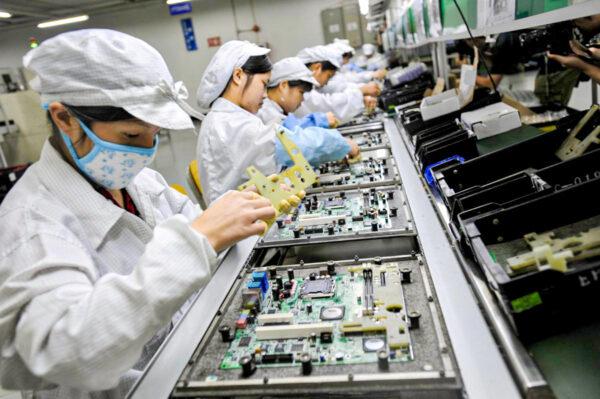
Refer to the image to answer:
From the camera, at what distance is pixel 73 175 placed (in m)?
1.15

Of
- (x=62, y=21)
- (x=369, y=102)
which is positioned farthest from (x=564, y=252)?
(x=62, y=21)

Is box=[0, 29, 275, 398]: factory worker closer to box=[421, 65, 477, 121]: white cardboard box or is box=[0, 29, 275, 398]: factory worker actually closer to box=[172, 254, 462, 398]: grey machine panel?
box=[172, 254, 462, 398]: grey machine panel

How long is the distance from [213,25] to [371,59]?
4.40 meters

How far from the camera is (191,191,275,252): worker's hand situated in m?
1.01

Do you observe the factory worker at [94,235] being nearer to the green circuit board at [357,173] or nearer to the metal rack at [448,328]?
the metal rack at [448,328]

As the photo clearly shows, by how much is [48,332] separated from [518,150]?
1623mm

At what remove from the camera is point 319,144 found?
255 centimetres

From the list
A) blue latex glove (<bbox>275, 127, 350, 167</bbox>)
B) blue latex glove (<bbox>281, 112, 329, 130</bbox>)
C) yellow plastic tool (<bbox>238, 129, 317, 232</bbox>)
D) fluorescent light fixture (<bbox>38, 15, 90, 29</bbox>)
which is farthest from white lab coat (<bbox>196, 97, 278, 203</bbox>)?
fluorescent light fixture (<bbox>38, 15, 90, 29</bbox>)

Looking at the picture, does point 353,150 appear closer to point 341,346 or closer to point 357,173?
point 357,173

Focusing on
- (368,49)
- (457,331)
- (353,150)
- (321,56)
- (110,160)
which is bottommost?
(457,331)

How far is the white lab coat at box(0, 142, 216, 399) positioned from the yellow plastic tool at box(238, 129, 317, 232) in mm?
506

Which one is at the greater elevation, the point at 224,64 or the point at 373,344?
the point at 224,64

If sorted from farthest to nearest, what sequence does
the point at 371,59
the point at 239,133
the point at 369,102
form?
the point at 371,59
the point at 369,102
the point at 239,133

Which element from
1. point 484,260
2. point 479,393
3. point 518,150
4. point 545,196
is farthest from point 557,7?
point 479,393
